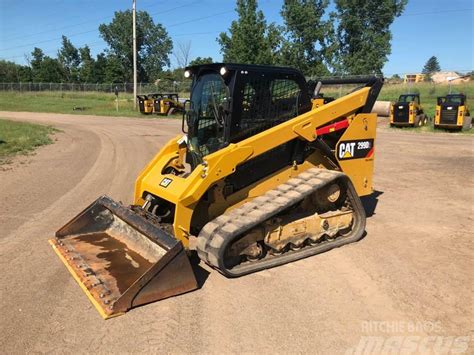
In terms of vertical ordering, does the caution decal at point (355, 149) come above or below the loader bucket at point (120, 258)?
above

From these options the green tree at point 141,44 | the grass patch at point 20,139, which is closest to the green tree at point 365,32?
the green tree at point 141,44


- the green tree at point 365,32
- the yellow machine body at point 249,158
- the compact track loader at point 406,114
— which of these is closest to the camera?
the yellow machine body at point 249,158

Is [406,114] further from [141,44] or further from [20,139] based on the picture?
[141,44]

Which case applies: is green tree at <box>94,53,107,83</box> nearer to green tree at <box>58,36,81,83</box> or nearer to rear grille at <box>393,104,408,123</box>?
green tree at <box>58,36,81,83</box>

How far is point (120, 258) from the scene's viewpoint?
4793 millimetres

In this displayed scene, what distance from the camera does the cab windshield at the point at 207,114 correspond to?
519 cm

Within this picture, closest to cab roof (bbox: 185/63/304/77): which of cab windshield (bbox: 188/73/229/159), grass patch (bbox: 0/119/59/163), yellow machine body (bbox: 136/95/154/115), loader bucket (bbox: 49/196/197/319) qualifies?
cab windshield (bbox: 188/73/229/159)

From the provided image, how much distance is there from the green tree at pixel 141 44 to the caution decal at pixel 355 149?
8073 cm

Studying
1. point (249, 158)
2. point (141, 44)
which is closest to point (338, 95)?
point (249, 158)

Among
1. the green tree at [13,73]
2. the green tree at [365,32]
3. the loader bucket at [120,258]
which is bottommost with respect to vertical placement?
the loader bucket at [120,258]

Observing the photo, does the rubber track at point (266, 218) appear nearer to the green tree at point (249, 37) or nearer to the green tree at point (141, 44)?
Answer: the green tree at point (249, 37)

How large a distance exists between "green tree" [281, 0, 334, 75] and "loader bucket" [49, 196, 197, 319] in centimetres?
5851

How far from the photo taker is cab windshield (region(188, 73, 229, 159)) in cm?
519

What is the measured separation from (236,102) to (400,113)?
18.8 metres
